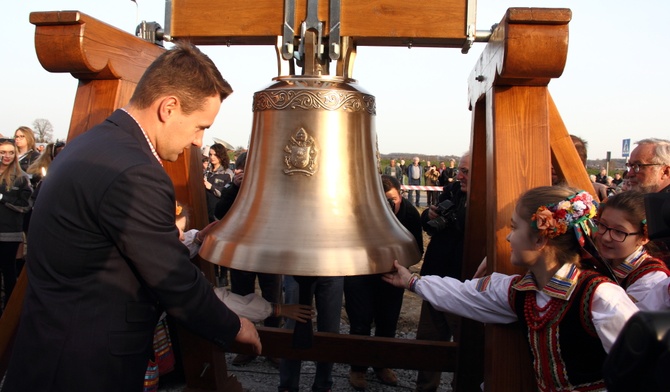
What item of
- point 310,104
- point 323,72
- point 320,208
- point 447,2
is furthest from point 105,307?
point 447,2

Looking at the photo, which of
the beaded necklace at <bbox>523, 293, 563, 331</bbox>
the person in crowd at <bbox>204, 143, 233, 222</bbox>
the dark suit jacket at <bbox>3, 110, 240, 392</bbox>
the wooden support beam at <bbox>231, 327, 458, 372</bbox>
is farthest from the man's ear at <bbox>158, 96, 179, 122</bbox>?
the person in crowd at <bbox>204, 143, 233, 222</bbox>

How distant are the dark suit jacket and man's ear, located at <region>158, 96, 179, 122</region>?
0.12 m

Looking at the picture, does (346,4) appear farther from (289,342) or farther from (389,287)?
(389,287)

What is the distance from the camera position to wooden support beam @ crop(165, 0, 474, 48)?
2.05 metres

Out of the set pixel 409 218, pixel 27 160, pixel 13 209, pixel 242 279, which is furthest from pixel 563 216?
pixel 27 160

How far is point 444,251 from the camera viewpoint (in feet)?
12.4

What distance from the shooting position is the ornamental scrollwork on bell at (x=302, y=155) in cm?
183

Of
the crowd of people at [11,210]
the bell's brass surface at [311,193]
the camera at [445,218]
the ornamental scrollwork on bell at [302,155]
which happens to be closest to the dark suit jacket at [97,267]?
the bell's brass surface at [311,193]

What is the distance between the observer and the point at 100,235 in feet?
5.07

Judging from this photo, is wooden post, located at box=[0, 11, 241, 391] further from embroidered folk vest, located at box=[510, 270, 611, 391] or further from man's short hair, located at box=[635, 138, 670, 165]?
man's short hair, located at box=[635, 138, 670, 165]

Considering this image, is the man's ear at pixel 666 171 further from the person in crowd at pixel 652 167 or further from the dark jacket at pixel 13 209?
the dark jacket at pixel 13 209

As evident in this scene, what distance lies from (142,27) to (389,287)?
2.51 metres

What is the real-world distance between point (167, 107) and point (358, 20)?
0.80m

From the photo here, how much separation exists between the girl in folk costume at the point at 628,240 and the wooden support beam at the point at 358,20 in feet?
2.97
